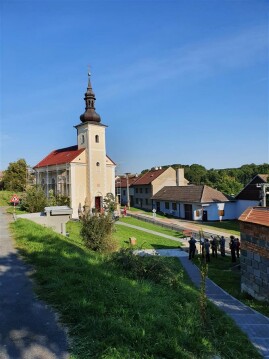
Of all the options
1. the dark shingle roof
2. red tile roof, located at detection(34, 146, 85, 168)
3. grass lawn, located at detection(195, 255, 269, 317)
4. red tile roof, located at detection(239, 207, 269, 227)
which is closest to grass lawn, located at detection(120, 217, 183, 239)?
the dark shingle roof

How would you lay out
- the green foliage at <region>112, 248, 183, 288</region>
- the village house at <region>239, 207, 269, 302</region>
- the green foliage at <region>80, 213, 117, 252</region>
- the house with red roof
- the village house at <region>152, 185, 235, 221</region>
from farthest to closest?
the house with red roof < the village house at <region>152, 185, 235, 221</region> < the green foliage at <region>80, 213, 117, 252</region> < the village house at <region>239, 207, 269, 302</region> < the green foliage at <region>112, 248, 183, 288</region>

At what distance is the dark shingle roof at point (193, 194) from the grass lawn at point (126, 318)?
2876 cm

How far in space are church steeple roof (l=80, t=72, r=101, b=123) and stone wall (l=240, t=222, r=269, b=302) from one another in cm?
3059

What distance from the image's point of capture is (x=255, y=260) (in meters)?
10.8

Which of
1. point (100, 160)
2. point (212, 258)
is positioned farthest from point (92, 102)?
point (212, 258)

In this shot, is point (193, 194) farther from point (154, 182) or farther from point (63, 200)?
point (63, 200)

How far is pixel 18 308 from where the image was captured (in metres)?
5.94

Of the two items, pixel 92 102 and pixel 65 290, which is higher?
pixel 92 102

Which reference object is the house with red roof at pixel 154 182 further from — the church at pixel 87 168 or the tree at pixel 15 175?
the tree at pixel 15 175

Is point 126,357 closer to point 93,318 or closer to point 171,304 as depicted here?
point 93,318

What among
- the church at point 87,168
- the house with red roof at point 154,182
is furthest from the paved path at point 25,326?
the house with red roof at point 154,182

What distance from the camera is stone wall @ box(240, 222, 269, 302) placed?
398 inches

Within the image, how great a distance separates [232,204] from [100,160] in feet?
56.3

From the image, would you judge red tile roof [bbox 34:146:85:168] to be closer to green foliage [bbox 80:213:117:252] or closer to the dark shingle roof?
the dark shingle roof
